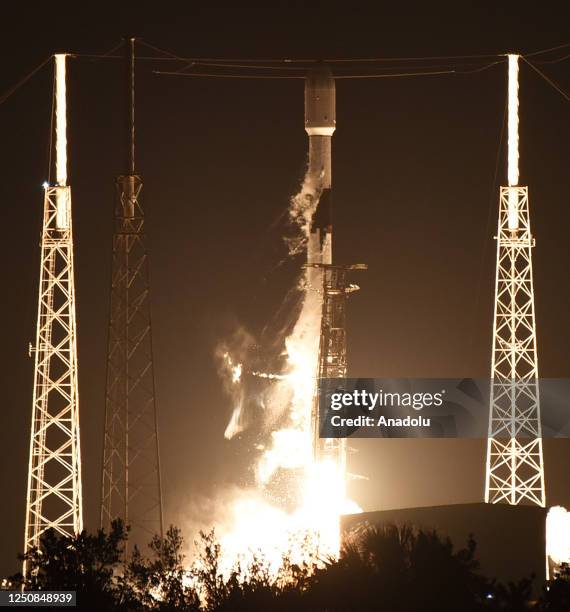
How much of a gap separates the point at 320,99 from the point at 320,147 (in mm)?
1810

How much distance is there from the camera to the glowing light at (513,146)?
2933 inches

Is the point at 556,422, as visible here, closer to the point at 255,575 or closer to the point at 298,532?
the point at 298,532

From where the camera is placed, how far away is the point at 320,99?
270 feet

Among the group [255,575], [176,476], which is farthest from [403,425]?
[255,575]

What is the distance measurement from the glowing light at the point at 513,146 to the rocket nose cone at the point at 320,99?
329 inches

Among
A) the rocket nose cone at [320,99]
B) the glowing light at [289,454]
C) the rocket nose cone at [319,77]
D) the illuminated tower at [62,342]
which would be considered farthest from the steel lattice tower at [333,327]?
the illuminated tower at [62,342]

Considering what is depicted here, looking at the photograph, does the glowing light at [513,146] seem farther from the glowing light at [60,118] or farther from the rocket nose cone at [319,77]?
the glowing light at [60,118]

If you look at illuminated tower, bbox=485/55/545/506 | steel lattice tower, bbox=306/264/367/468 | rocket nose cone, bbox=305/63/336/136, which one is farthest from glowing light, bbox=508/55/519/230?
rocket nose cone, bbox=305/63/336/136

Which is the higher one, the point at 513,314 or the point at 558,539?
the point at 513,314

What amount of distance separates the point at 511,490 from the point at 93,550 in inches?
822

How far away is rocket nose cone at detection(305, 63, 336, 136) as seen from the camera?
82250mm

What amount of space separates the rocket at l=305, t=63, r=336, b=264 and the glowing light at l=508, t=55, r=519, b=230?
331 inches

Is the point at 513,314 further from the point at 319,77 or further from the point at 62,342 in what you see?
the point at 62,342

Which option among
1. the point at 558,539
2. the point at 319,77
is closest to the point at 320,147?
the point at 319,77
